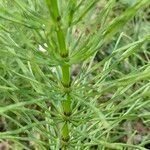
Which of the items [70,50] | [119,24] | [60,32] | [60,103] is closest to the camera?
[119,24]

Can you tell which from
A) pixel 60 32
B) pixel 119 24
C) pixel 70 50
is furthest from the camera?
pixel 70 50

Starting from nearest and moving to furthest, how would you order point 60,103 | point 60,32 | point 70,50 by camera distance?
point 60,32
point 70,50
point 60,103

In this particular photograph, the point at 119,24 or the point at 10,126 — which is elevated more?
the point at 10,126

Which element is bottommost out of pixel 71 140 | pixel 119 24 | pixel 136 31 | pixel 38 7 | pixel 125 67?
pixel 71 140

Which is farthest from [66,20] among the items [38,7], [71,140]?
[71,140]

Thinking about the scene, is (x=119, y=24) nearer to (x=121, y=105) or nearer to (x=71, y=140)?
(x=121, y=105)

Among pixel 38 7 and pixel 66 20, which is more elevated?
pixel 38 7

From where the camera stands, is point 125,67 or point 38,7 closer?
point 38,7

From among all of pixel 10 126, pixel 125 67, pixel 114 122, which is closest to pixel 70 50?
pixel 114 122

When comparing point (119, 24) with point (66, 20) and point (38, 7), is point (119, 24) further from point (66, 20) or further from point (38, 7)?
point (38, 7)
